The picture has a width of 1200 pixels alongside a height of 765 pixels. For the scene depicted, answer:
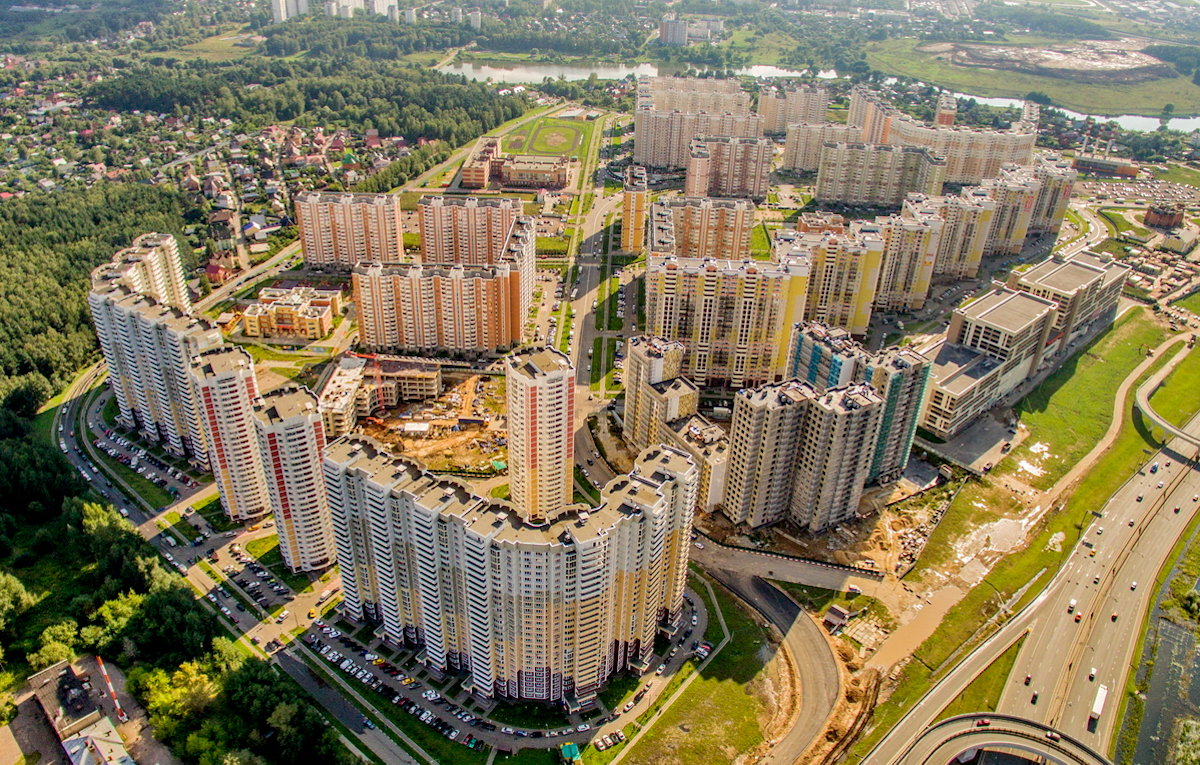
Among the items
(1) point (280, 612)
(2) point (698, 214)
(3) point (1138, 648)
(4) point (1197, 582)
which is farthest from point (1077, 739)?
(2) point (698, 214)

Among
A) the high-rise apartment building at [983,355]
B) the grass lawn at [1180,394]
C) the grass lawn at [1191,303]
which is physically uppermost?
the high-rise apartment building at [983,355]

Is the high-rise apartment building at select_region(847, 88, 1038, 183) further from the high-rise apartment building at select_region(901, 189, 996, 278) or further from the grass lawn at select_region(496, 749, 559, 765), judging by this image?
the grass lawn at select_region(496, 749, 559, 765)

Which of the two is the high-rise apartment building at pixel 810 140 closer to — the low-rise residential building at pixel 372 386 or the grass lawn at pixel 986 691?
A: the low-rise residential building at pixel 372 386

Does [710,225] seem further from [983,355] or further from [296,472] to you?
[296,472]

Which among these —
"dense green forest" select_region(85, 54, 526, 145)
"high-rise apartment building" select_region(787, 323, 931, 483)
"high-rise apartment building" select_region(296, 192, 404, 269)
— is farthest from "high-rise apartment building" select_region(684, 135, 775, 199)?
"high-rise apartment building" select_region(787, 323, 931, 483)

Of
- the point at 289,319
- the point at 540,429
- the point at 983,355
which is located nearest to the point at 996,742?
the point at 540,429

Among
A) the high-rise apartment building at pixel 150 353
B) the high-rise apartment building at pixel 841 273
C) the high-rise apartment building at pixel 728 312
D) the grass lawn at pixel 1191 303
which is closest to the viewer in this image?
the high-rise apartment building at pixel 150 353

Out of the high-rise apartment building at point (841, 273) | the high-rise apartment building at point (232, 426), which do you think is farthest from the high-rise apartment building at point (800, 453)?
the high-rise apartment building at point (232, 426)
